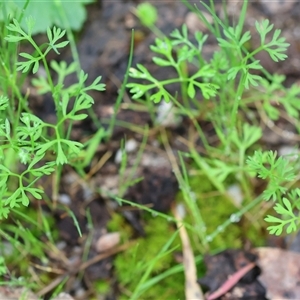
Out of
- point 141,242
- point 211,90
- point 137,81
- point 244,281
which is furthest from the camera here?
point 137,81

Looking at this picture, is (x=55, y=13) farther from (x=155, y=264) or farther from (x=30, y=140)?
(x=155, y=264)

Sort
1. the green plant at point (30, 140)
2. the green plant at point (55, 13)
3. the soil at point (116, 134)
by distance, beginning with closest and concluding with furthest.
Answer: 1. the green plant at point (30, 140)
2. the soil at point (116, 134)
3. the green plant at point (55, 13)

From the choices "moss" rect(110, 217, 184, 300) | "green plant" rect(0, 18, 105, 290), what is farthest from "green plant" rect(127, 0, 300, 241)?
"green plant" rect(0, 18, 105, 290)

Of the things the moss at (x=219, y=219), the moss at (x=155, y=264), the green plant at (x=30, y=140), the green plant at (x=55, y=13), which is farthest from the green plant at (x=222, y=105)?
the green plant at (x=55, y=13)

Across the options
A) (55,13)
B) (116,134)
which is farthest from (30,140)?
(55,13)

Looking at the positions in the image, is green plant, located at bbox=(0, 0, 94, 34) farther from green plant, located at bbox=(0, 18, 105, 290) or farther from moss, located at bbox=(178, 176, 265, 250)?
moss, located at bbox=(178, 176, 265, 250)

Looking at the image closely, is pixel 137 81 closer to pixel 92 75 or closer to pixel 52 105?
pixel 92 75

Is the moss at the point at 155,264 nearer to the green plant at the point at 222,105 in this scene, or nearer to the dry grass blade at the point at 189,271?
the dry grass blade at the point at 189,271

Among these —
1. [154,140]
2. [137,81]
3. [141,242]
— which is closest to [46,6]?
[137,81]
